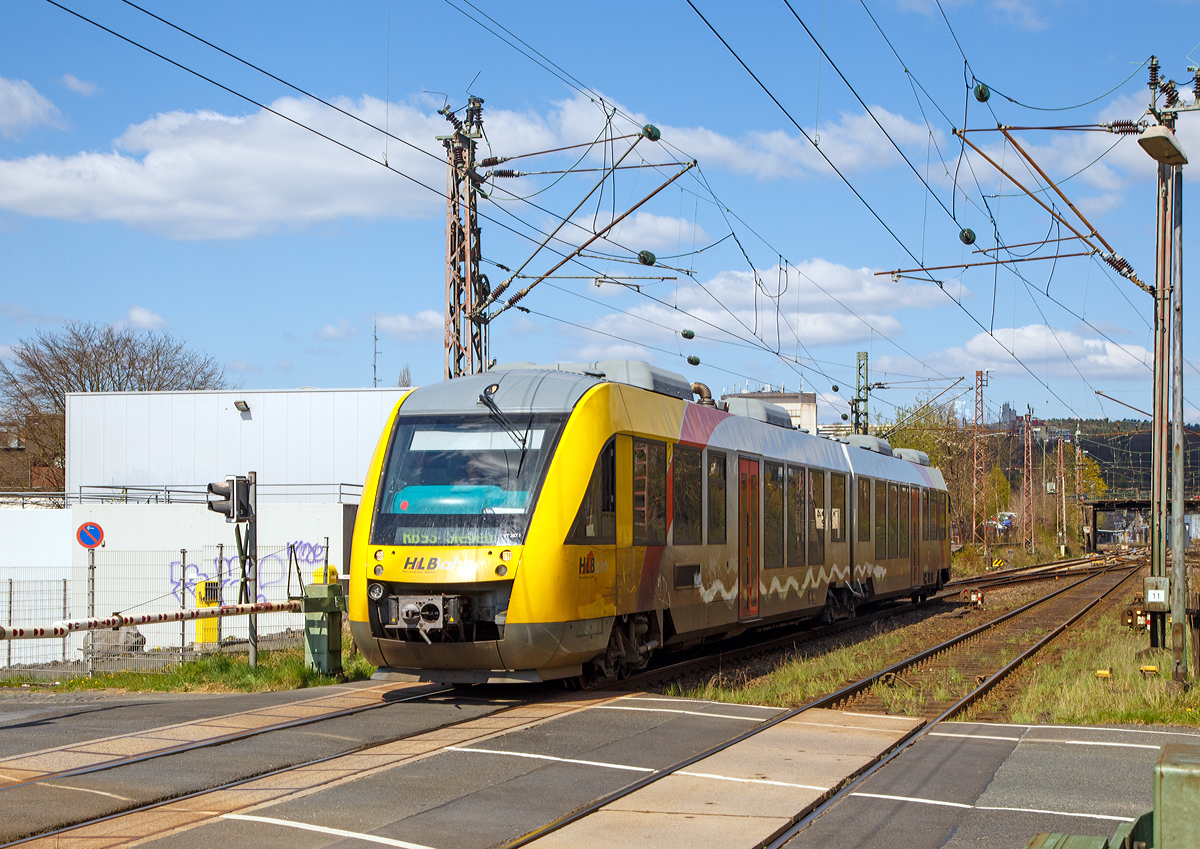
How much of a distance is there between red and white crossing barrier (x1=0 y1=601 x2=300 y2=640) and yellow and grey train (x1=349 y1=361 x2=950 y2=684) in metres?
2.09

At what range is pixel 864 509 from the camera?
2255 centimetres

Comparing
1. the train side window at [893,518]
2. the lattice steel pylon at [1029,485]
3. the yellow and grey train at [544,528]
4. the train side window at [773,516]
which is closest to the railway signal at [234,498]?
the yellow and grey train at [544,528]

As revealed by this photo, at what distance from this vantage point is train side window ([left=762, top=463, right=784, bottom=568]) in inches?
659

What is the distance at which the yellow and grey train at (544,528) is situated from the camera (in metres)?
10.9

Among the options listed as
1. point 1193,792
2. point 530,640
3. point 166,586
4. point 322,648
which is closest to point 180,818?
point 530,640

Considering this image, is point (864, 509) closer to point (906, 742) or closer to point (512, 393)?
point (512, 393)

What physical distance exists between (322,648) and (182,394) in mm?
27203

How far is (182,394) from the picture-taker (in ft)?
126

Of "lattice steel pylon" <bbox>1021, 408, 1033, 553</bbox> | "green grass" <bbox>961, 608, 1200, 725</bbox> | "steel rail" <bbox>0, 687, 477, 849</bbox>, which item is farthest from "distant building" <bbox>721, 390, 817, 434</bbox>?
"steel rail" <bbox>0, 687, 477, 849</bbox>

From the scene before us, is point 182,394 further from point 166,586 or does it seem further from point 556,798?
point 556,798

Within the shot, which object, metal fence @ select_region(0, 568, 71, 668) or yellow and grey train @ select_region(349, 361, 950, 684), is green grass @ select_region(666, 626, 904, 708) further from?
metal fence @ select_region(0, 568, 71, 668)

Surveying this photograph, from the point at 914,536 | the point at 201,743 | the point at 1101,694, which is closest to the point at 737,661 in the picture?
the point at 1101,694

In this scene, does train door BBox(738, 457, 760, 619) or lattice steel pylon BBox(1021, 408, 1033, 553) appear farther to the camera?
lattice steel pylon BBox(1021, 408, 1033, 553)

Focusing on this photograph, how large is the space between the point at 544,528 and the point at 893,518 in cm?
1564
